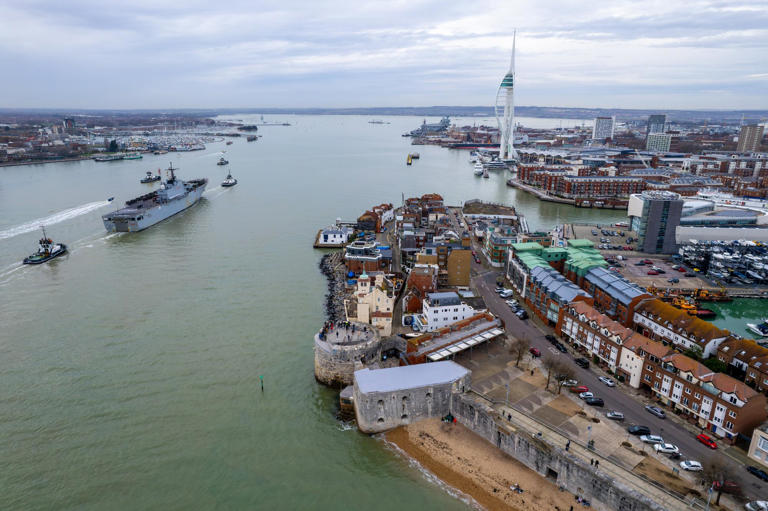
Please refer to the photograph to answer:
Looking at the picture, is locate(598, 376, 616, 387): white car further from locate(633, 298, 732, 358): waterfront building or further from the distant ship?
the distant ship

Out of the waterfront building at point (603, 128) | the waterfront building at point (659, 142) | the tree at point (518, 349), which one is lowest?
the tree at point (518, 349)

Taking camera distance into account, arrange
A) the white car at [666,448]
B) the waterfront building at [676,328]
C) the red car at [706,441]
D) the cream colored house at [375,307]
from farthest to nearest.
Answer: the cream colored house at [375,307] → the waterfront building at [676,328] → the red car at [706,441] → the white car at [666,448]

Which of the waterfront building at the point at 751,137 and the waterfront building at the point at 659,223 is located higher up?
the waterfront building at the point at 751,137

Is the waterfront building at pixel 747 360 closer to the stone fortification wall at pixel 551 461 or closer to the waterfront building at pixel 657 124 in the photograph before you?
the stone fortification wall at pixel 551 461

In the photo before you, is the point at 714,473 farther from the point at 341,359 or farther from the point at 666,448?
the point at 341,359

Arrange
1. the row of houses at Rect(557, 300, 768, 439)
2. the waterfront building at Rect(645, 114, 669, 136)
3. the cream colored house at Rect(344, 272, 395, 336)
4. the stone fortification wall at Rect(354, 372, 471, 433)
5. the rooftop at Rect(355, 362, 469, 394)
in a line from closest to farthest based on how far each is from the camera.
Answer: the row of houses at Rect(557, 300, 768, 439)
the stone fortification wall at Rect(354, 372, 471, 433)
the rooftop at Rect(355, 362, 469, 394)
the cream colored house at Rect(344, 272, 395, 336)
the waterfront building at Rect(645, 114, 669, 136)

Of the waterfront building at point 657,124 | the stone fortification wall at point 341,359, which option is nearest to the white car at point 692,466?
the stone fortification wall at point 341,359

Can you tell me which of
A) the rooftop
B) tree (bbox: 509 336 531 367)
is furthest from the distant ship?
tree (bbox: 509 336 531 367)
